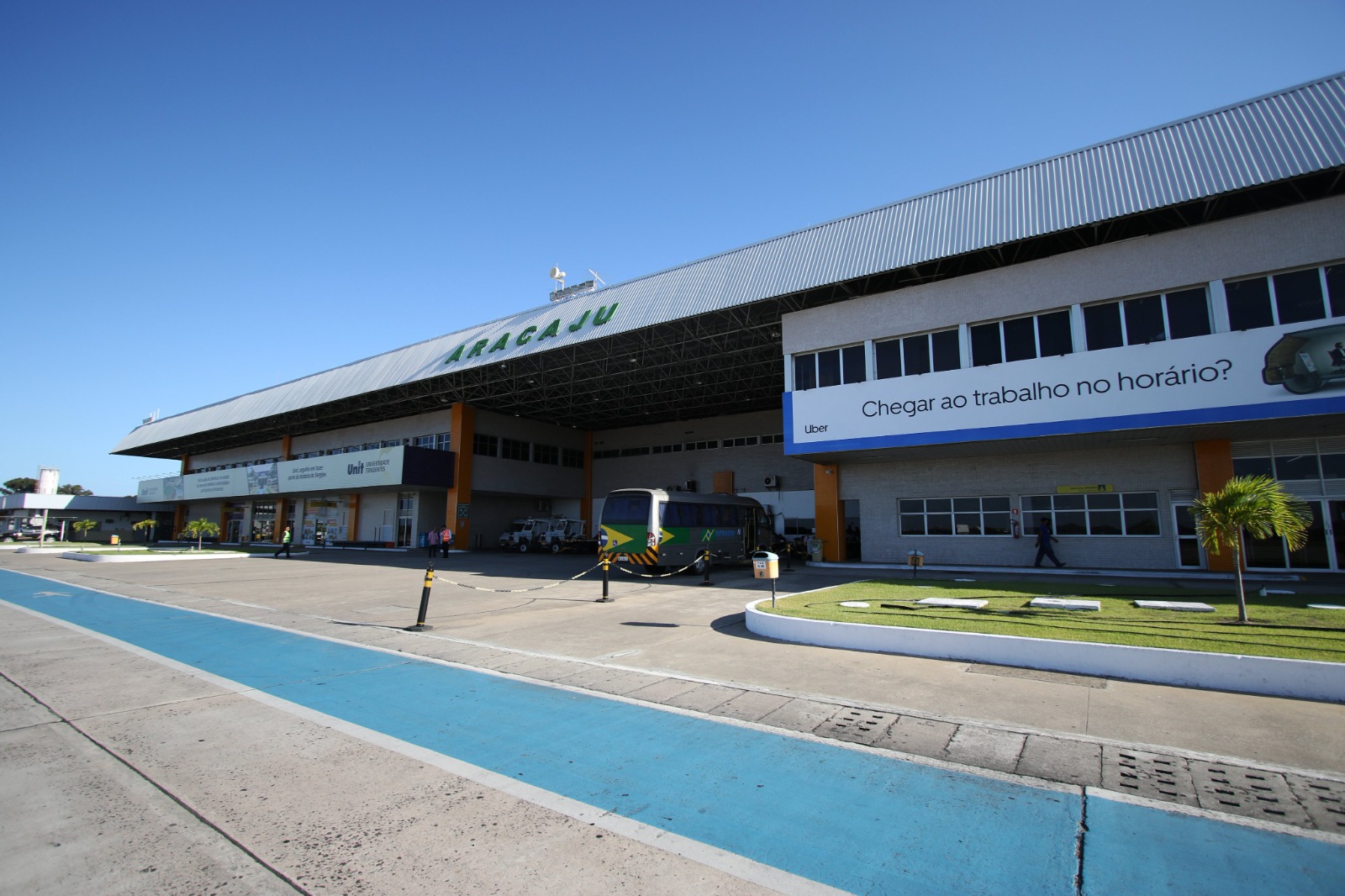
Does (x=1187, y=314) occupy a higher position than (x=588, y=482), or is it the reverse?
(x=1187, y=314)

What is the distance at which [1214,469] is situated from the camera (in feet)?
58.4

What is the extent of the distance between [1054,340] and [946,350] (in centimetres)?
302

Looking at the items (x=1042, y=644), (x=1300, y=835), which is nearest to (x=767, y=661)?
(x=1042, y=644)

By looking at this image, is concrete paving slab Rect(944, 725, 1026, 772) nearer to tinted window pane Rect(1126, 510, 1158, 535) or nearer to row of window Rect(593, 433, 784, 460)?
tinted window pane Rect(1126, 510, 1158, 535)

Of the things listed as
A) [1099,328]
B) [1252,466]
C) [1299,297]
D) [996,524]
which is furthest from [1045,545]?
[1299,297]

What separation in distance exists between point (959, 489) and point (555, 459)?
3179 centimetres

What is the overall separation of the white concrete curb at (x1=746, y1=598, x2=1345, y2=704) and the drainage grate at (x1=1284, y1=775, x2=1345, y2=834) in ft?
8.93

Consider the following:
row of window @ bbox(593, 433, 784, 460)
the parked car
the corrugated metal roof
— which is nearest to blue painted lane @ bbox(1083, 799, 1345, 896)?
the corrugated metal roof

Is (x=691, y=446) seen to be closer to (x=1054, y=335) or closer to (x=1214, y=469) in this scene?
(x=1054, y=335)

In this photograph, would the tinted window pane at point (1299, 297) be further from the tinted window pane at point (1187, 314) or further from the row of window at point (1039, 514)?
the row of window at point (1039, 514)

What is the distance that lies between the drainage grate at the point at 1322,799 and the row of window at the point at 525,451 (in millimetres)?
40099

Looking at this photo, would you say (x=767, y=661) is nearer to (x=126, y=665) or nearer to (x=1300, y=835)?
(x=1300, y=835)

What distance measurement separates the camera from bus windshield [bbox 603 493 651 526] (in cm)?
2138

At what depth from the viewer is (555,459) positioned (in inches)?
1852
